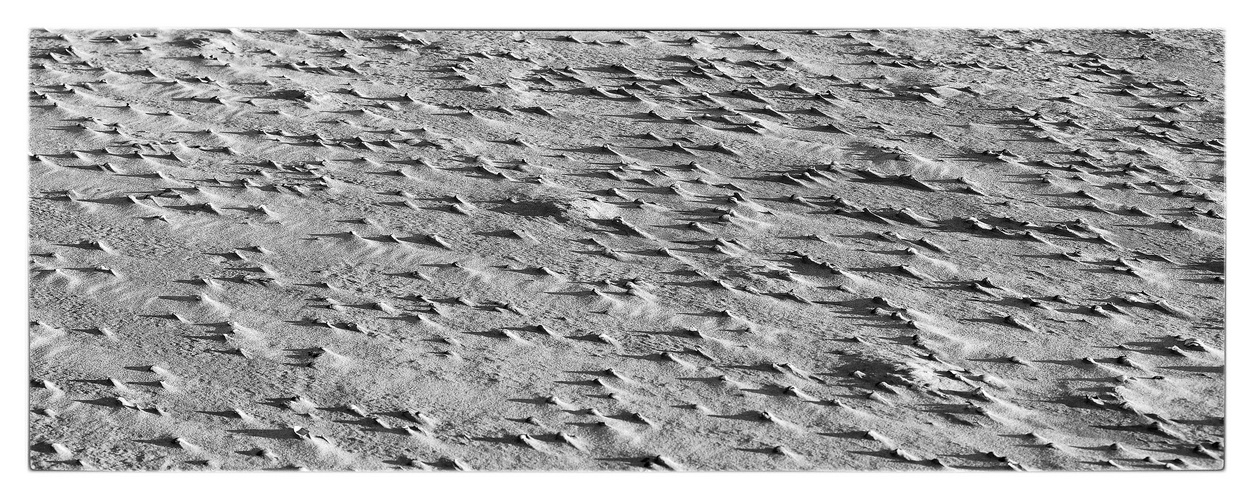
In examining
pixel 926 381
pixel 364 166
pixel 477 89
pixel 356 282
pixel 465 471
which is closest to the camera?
pixel 465 471

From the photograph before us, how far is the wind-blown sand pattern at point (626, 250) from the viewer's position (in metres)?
11.6

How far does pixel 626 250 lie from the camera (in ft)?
43.9

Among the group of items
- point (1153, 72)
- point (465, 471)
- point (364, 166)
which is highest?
point (1153, 72)

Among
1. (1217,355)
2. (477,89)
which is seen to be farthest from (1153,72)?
(477,89)

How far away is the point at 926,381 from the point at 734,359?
1.34 meters

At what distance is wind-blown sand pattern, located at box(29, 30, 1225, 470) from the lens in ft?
37.9

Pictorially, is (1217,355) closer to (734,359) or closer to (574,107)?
(734,359)

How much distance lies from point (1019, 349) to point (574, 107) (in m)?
4.78

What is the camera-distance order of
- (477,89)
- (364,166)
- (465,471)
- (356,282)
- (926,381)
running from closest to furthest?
(465,471) < (926,381) < (356,282) < (364,166) < (477,89)

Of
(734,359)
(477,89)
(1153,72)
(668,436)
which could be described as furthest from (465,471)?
(1153,72)

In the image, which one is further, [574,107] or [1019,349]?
[574,107]

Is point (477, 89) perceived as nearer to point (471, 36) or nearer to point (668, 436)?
point (471, 36)

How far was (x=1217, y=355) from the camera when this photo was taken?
12258 millimetres

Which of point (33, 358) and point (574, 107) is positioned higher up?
point (574, 107)
